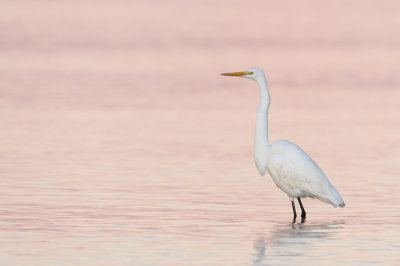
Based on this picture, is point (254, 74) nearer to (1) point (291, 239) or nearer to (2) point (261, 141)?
(2) point (261, 141)

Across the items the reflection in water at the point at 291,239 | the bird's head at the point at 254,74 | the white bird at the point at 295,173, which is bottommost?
the reflection in water at the point at 291,239

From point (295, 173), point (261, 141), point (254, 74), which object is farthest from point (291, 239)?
point (254, 74)

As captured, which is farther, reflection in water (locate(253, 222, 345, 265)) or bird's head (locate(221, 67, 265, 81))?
bird's head (locate(221, 67, 265, 81))

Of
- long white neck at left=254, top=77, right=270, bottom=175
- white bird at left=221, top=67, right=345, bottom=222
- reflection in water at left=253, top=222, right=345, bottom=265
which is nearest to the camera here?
reflection in water at left=253, top=222, right=345, bottom=265

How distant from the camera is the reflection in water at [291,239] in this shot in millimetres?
14508

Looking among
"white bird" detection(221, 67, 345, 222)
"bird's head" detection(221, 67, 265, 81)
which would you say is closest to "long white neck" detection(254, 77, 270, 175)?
"white bird" detection(221, 67, 345, 222)

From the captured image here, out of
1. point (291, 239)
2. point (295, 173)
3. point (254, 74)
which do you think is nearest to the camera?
point (291, 239)

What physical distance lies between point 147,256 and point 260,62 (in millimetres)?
39663

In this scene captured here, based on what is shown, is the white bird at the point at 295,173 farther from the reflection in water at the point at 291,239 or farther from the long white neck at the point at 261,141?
the reflection in water at the point at 291,239

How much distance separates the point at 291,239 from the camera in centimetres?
1562

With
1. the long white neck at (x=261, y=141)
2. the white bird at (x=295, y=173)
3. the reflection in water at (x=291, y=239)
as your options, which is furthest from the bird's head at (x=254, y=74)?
the reflection in water at (x=291, y=239)

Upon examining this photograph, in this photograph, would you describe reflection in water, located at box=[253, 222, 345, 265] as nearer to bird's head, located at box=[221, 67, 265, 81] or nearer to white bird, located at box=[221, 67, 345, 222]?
white bird, located at box=[221, 67, 345, 222]

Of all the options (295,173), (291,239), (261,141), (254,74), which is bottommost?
(291,239)

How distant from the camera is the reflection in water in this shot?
47.6 ft
